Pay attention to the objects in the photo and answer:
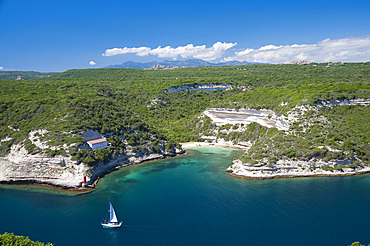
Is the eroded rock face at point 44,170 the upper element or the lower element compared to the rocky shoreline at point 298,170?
upper

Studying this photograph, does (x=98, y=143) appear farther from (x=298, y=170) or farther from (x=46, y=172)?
(x=298, y=170)

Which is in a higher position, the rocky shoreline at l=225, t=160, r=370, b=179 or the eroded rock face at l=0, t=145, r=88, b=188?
the eroded rock face at l=0, t=145, r=88, b=188

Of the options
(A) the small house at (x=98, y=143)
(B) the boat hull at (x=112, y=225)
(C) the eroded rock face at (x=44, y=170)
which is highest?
(A) the small house at (x=98, y=143)

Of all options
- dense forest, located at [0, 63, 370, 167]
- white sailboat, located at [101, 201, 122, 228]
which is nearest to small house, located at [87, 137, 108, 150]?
dense forest, located at [0, 63, 370, 167]

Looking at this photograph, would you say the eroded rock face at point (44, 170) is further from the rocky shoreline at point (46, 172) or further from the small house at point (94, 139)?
the small house at point (94, 139)

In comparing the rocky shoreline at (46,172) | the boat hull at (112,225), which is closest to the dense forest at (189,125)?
the rocky shoreline at (46,172)

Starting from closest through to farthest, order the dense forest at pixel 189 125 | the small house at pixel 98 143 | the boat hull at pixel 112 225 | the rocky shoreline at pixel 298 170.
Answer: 1. the boat hull at pixel 112 225
2. the rocky shoreline at pixel 298 170
3. the dense forest at pixel 189 125
4. the small house at pixel 98 143

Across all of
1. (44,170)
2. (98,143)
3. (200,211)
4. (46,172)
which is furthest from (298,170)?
(44,170)

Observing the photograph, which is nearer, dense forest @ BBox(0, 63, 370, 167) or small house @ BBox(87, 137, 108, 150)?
dense forest @ BBox(0, 63, 370, 167)

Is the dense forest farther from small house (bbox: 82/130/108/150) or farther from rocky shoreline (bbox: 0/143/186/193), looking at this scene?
rocky shoreline (bbox: 0/143/186/193)
